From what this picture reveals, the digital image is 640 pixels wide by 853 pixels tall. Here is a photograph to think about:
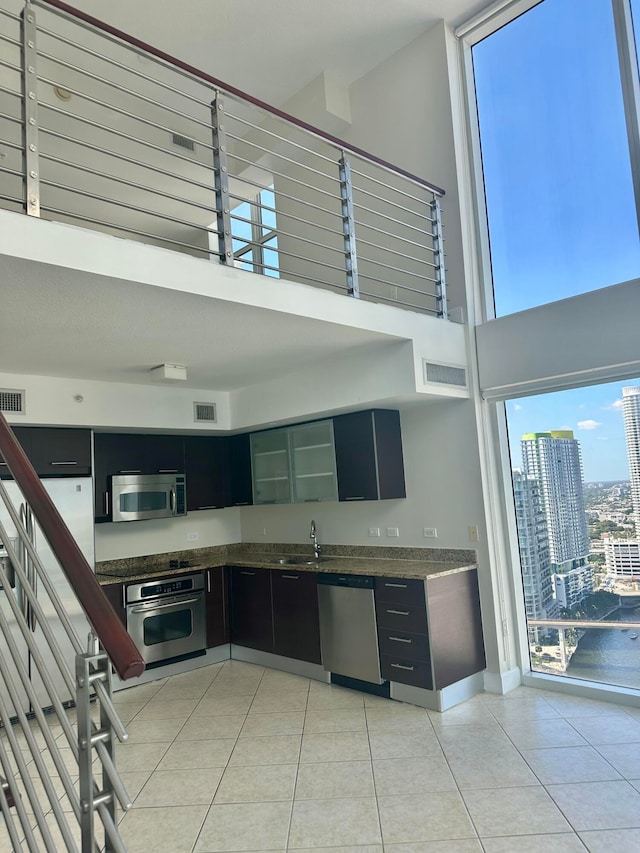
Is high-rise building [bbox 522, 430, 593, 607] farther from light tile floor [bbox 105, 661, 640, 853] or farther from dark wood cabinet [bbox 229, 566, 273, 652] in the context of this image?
dark wood cabinet [bbox 229, 566, 273, 652]

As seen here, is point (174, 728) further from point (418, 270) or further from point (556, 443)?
point (418, 270)

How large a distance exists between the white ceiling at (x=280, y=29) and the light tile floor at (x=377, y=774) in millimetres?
5231

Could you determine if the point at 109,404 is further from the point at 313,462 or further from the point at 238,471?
Answer: the point at 313,462

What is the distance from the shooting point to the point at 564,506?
4.26 meters

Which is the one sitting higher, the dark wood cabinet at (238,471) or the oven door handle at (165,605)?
the dark wood cabinet at (238,471)

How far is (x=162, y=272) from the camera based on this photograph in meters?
2.88

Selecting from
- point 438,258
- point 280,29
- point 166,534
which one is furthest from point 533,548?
point 280,29

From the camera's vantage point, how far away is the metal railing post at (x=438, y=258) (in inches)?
176

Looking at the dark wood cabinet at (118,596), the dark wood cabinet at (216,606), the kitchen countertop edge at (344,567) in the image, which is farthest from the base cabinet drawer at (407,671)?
the dark wood cabinet at (118,596)

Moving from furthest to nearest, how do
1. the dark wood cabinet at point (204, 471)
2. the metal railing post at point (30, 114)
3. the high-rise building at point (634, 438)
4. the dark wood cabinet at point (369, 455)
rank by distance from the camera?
the dark wood cabinet at point (204, 471), the dark wood cabinet at point (369, 455), the high-rise building at point (634, 438), the metal railing post at point (30, 114)

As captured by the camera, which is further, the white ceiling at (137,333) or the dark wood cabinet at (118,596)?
the dark wood cabinet at (118,596)

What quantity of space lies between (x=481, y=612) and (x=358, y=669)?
1002 millimetres

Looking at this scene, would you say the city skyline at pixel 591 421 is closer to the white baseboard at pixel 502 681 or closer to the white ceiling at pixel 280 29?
the white baseboard at pixel 502 681

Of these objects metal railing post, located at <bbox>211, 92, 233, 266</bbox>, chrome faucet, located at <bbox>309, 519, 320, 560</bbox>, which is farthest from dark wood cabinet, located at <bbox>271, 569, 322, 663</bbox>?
metal railing post, located at <bbox>211, 92, 233, 266</bbox>
